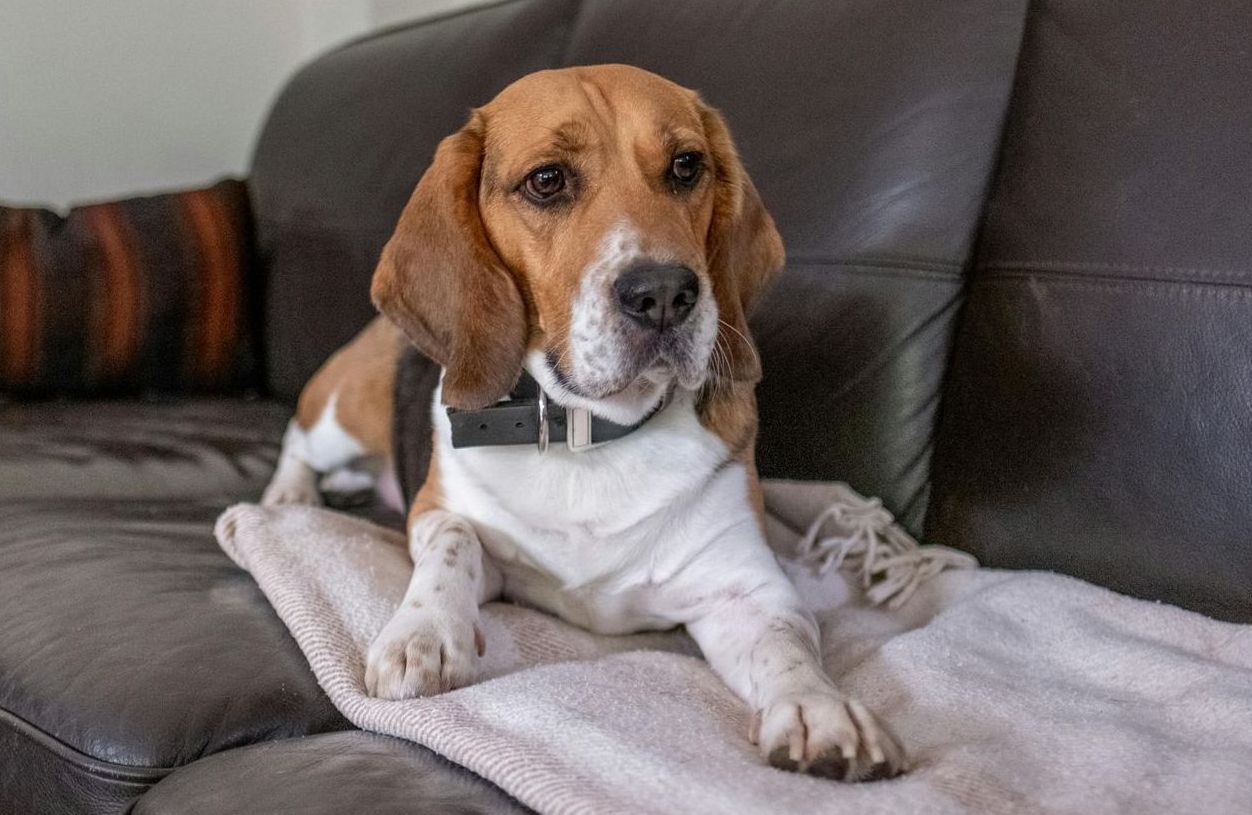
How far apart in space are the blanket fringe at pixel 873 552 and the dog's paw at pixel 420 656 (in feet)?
2.11

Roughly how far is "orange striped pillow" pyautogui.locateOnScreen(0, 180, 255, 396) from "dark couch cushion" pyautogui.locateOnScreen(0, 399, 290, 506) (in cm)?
10

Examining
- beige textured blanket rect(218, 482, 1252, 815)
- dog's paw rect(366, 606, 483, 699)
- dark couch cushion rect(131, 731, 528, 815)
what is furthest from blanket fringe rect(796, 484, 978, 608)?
dark couch cushion rect(131, 731, 528, 815)

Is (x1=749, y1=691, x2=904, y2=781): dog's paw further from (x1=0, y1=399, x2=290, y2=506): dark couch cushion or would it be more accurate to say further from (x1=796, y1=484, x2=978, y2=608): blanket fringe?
(x1=0, y1=399, x2=290, y2=506): dark couch cushion

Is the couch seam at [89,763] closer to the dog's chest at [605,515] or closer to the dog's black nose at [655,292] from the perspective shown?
the dog's chest at [605,515]

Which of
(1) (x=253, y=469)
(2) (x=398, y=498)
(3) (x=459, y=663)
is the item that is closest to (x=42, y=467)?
(1) (x=253, y=469)

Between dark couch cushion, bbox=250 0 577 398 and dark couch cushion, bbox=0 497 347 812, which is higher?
dark couch cushion, bbox=250 0 577 398

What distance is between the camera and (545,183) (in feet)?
5.13

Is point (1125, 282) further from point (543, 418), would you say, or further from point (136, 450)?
point (136, 450)

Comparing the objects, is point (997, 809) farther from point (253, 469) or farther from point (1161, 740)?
point (253, 469)

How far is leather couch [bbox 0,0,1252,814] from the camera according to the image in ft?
4.18

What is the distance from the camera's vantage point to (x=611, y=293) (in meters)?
1.41

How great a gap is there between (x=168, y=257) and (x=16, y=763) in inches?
72.3

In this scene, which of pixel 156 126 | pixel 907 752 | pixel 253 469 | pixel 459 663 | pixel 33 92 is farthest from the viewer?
pixel 156 126

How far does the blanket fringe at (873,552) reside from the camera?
1.72 metres
